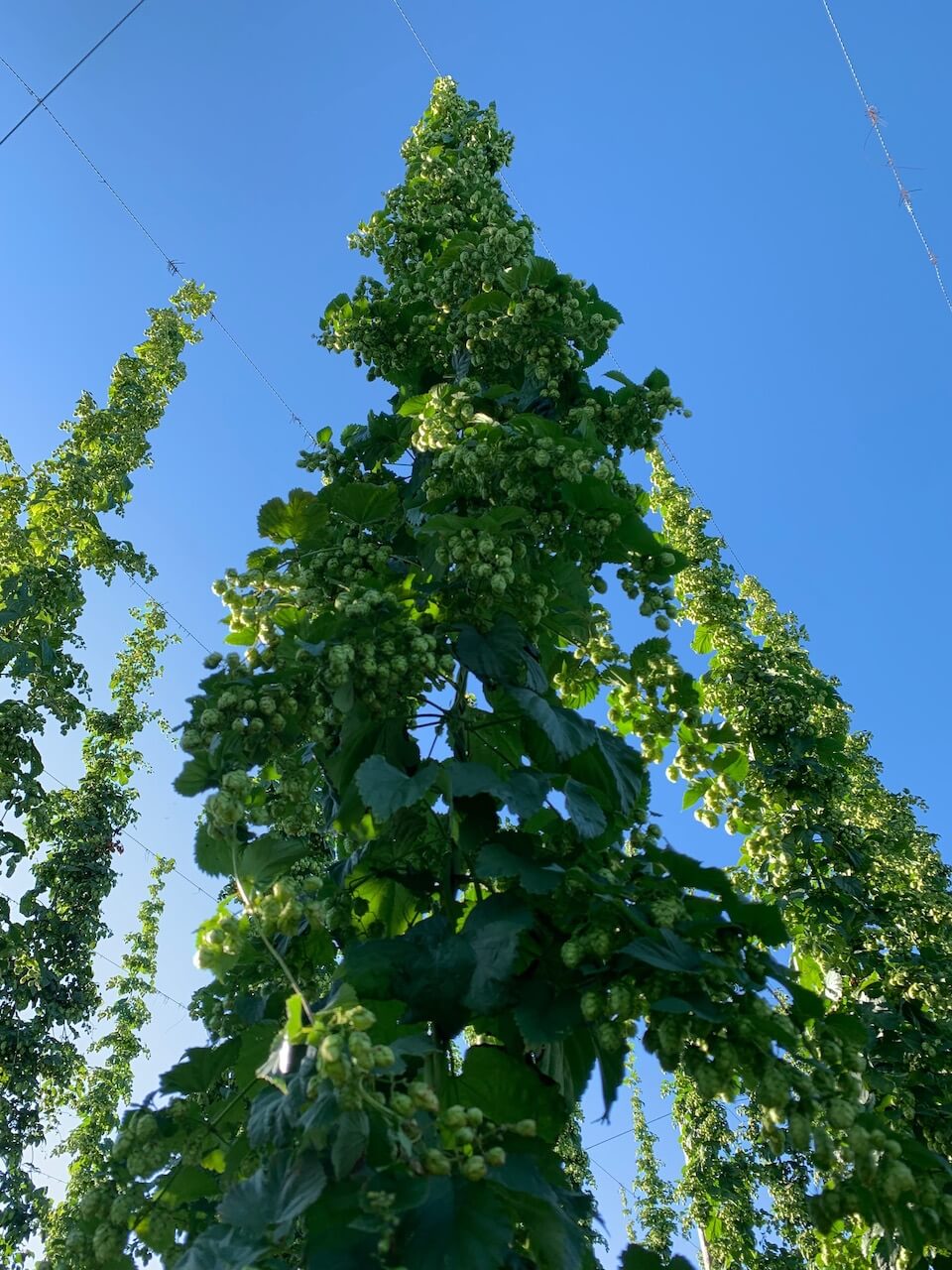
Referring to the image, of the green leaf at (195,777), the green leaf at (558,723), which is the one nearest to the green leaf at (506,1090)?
the green leaf at (558,723)

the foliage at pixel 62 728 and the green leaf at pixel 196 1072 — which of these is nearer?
the green leaf at pixel 196 1072

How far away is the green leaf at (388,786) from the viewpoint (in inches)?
71.5

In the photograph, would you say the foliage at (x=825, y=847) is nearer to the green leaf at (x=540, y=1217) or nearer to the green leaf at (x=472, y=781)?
the green leaf at (x=472, y=781)

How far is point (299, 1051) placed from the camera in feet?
4.92

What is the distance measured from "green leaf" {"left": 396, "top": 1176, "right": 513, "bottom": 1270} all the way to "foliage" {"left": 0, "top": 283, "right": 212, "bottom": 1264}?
490 cm

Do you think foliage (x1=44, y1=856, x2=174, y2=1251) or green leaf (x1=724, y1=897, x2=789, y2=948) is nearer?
green leaf (x1=724, y1=897, x2=789, y2=948)

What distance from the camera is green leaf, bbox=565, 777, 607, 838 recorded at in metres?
1.85

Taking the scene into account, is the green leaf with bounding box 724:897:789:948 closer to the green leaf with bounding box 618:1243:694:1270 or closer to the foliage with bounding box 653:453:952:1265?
the green leaf with bounding box 618:1243:694:1270

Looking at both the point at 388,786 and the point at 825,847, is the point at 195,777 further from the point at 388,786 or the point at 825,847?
the point at 825,847

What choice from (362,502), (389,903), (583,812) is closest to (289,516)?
(362,502)

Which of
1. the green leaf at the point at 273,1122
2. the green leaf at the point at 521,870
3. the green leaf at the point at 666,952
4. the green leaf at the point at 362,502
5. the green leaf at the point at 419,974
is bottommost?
the green leaf at the point at 273,1122

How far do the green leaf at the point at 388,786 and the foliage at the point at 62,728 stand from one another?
436 centimetres

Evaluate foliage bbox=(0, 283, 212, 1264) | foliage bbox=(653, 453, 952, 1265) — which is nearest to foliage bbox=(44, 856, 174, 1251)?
foliage bbox=(0, 283, 212, 1264)

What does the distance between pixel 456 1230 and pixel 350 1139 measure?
202 millimetres
